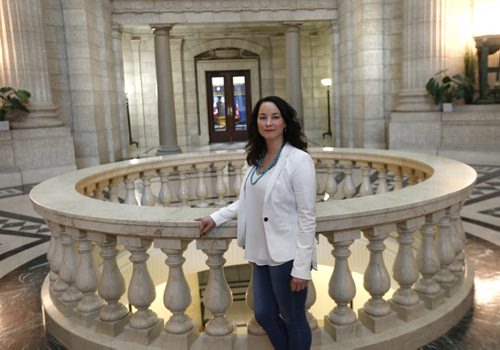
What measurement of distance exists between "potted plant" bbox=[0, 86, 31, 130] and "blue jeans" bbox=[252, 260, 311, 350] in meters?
8.81

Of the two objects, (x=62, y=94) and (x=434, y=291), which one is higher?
(x=62, y=94)

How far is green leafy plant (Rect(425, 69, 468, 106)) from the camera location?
10.5 metres

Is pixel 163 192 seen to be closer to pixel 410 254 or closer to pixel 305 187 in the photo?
pixel 410 254

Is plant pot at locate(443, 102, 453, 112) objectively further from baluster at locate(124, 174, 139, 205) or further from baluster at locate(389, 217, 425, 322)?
baluster at locate(389, 217, 425, 322)

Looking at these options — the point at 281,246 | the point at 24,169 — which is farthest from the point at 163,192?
the point at 24,169

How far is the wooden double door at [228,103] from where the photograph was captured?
63.5ft

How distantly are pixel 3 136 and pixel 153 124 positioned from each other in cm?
872

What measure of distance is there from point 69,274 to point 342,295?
5.55ft

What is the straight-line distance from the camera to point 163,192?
18.9 feet

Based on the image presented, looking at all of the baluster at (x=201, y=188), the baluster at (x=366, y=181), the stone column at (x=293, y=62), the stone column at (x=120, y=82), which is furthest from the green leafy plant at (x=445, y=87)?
the stone column at (x=120, y=82)

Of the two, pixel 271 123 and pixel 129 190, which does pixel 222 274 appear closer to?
pixel 271 123

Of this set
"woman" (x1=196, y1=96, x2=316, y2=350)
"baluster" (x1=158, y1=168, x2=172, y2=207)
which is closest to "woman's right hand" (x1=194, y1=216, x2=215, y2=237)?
"woman" (x1=196, y1=96, x2=316, y2=350)

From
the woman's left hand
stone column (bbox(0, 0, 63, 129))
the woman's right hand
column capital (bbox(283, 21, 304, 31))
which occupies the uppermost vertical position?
column capital (bbox(283, 21, 304, 31))

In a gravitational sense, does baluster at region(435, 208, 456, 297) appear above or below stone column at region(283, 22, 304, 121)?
below
